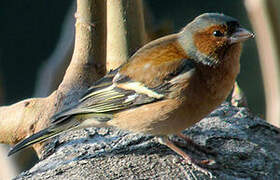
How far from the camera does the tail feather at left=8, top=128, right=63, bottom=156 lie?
12.4 feet

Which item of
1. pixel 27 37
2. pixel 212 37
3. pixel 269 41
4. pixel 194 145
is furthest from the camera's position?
pixel 27 37

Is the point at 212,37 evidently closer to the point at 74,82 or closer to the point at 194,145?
the point at 194,145

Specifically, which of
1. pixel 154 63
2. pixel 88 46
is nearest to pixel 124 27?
pixel 88 46

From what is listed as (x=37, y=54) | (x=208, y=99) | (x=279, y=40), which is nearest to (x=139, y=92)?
(x=208, y=99)

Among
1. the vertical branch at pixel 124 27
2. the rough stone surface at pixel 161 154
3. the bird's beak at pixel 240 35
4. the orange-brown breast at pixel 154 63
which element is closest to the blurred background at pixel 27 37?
the vertical branch at pixel 124 27

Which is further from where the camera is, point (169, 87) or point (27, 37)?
point (27, 37)

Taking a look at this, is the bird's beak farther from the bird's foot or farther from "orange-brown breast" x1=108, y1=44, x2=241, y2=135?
the bird's foot

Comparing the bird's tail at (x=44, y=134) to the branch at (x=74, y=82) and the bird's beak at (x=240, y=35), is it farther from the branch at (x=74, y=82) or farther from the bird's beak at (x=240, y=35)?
the bird's beak at (x=240, y=35)

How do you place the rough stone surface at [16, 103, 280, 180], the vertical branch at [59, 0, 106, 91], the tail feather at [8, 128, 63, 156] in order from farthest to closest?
1. the vertical branch at [59, 0, 106, 91]
2. the tail feather at [8, 128, 63, 156]
3. the rough stone surface at [16, 103, 280, 180]

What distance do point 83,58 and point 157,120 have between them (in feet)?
4.45

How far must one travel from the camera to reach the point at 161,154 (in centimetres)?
376

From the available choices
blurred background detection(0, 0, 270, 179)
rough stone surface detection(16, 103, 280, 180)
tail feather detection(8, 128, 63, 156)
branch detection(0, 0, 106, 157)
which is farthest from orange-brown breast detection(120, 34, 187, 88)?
blurred background detection(0, 0, 270, 179)

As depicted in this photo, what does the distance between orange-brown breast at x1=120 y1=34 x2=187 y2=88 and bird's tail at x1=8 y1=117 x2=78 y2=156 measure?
20.7 inches

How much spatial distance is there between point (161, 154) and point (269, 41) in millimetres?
1603
